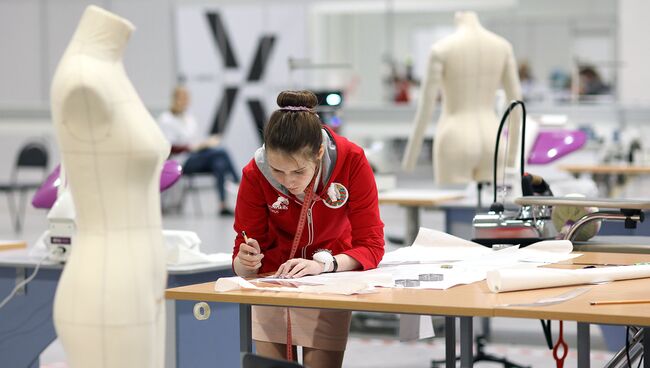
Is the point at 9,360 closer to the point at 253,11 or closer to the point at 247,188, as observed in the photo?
the point at 247,188

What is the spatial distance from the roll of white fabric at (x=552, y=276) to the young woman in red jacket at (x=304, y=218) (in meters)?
0.47

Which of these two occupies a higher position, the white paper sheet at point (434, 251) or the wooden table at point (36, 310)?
the white paper sheet at point (434, 251)

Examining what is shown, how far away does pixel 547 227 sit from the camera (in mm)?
3314

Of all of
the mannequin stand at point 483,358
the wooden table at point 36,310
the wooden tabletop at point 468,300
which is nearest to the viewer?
the wooden tabletop at point 468,300

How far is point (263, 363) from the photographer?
228 centimetres

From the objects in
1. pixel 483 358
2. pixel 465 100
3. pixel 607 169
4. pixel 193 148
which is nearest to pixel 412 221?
pixel 465 100

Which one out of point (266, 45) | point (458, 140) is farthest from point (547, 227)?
point (266, 45)

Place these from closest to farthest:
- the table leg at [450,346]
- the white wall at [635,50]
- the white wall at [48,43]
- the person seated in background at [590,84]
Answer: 1. the table leg at [450,346]
2. the white wall at [635,50]
3. the person seated in background at [590,84]
4. the white wall at [48,43]

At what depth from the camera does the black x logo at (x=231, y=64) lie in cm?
1420

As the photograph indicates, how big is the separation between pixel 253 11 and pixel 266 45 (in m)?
0.47

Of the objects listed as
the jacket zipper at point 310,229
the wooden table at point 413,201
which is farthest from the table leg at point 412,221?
the jacket zipper at point 310,229

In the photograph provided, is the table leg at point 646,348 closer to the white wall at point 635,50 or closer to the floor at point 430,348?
the floor at point 430,348

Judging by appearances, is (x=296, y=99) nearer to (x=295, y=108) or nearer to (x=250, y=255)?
(x=295, y=108)

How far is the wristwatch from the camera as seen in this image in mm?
2768
